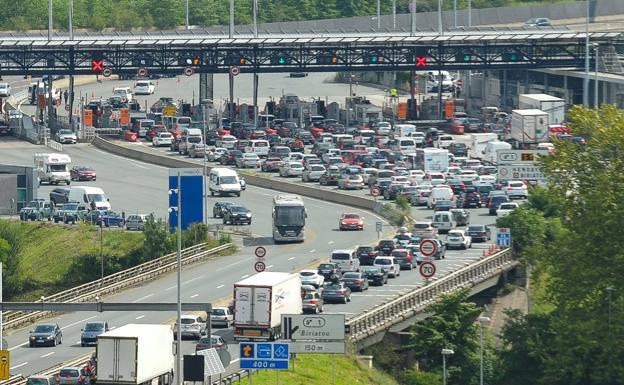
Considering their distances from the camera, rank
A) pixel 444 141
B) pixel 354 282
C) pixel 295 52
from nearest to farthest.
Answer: pixel 354 282 → pixel 444 141 → pixel 295 52

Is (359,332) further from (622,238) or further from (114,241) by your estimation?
(114,241)

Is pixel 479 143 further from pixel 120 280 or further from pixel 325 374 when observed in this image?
pixel 325 374

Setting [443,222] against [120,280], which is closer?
[120,280]

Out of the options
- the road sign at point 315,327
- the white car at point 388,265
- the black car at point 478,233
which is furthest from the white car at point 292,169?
the road sign at point 315,327

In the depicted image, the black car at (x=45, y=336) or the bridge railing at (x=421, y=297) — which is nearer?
the black car at (x=45, y=336)

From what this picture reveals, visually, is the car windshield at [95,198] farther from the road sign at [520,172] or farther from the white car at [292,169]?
the road sign at [520,172]

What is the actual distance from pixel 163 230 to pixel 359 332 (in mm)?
25188

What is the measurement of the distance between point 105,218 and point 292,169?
1897 centimetres

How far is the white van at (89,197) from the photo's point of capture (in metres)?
111

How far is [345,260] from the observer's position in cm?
8981

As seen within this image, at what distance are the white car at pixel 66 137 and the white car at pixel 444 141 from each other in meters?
24.9

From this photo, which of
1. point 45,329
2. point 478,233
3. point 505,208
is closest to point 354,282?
point 478,233

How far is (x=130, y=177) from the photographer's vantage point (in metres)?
125

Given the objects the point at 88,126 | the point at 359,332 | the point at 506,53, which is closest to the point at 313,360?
the point at 359,332
